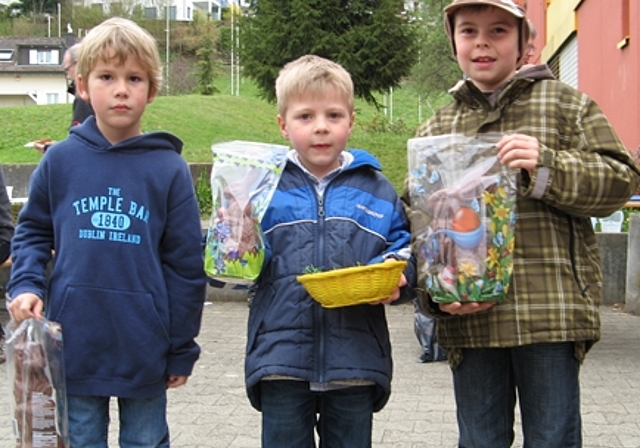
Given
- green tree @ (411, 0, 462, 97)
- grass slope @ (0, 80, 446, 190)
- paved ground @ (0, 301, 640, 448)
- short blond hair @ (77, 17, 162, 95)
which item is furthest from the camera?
green tree @ (411, 0, 462, 97)

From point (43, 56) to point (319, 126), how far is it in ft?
210

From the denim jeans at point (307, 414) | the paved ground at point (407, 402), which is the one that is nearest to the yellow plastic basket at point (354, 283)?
the denim jeans at point (307, 414)

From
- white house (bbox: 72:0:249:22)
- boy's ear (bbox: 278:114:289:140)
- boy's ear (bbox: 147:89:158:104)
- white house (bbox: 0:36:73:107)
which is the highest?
white house (bbox: 72:0:249:22)

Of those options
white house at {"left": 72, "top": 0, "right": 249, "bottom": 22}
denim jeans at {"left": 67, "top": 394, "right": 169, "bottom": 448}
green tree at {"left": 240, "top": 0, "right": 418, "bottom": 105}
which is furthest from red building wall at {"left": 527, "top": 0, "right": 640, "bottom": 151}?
white house at {"left": 72, "top": 0, "right": 249, "bottom": 22}

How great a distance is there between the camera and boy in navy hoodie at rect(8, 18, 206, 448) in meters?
3.04

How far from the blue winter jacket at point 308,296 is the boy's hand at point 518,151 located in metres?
0.49

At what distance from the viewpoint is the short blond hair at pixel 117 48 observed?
309 cm

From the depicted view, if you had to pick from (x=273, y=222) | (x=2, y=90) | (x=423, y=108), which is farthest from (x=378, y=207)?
(x=2, y=90)

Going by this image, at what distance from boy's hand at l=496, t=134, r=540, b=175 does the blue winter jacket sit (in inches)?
19.2

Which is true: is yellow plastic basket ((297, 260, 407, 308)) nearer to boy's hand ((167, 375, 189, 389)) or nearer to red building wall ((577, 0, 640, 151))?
boy's hand ((167, 375, 189, 389))

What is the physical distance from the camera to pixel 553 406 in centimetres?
295

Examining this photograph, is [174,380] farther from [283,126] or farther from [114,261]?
[283,126]

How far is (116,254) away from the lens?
3033mm

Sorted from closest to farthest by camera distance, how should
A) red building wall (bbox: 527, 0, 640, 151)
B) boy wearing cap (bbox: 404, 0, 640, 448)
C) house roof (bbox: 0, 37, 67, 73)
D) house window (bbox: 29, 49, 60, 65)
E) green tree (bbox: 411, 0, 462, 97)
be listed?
boy wearing cap (bbox: 404, 0, 640, 448) → red building wall (bbox: 527, 0, 640, 151) → green tree (bbox: 411, 0, 462, 97) → house roof (bbox: 0, 37, 67, 73) → house window (bbox: 29, 49, 60, 65)
